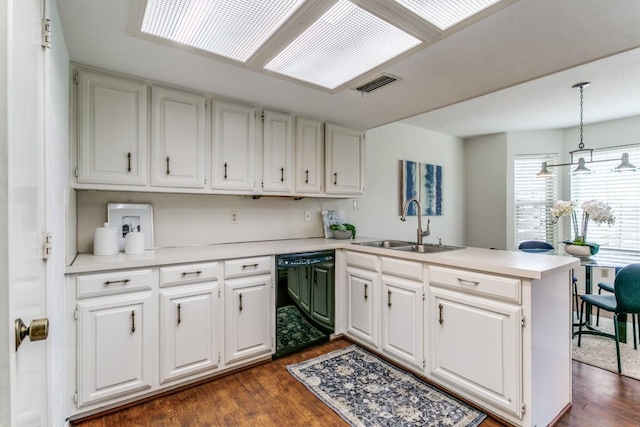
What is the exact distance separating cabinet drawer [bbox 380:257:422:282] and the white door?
6.56ft

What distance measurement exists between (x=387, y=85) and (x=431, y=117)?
2026 mm

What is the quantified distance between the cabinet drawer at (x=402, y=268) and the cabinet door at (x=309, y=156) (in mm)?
1055

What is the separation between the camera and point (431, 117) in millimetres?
4086

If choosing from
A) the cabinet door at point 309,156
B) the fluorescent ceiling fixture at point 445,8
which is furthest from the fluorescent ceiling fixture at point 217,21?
the cabinet door at point 309,156

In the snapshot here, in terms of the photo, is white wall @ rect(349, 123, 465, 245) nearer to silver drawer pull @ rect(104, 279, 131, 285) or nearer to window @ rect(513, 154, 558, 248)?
window @ rect(513, 154, 558, 248)

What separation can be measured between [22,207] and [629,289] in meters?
3.52

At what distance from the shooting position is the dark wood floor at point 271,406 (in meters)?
1.81

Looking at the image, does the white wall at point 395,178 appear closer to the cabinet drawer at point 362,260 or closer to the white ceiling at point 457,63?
the white ceiling at point 457,63

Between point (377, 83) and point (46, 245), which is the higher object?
point (377, 83)

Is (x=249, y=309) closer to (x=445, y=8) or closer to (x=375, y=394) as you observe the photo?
(x=375, y=394)

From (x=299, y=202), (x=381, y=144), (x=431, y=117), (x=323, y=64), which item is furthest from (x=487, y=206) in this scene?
(x=323, y=64)

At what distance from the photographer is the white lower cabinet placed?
231 cm

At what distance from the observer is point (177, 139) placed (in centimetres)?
234

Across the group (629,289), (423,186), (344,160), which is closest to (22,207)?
(344,160)
